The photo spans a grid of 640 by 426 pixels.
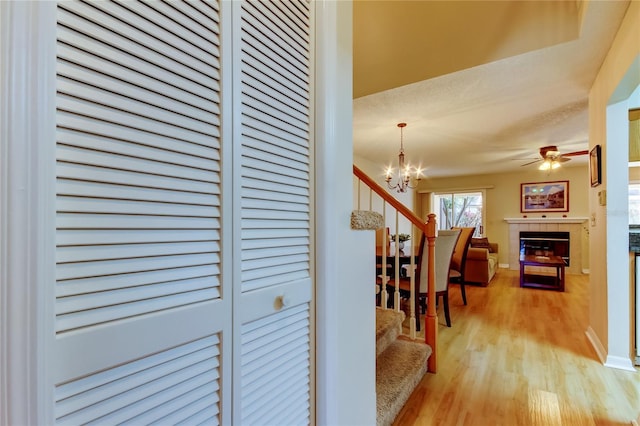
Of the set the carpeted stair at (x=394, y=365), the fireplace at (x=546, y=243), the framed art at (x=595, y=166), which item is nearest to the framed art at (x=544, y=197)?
the fireplace at (x=546, y=243)

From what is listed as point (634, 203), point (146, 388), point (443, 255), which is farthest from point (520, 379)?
point (634, 203)

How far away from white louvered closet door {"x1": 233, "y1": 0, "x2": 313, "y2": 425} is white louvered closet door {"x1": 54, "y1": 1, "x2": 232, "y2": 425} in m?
0.08

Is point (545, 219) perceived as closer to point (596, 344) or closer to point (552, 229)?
point (552, 229)

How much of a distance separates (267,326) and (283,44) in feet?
2.65

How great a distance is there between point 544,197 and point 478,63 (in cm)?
612

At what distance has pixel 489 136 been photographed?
4207mm

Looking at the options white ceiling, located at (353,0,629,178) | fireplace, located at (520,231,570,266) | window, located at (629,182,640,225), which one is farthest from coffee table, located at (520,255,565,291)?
white ceiling, located at (353,0,629,178)

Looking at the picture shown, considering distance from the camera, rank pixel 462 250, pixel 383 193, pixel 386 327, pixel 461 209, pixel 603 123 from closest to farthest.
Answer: pixel 386 327 < pixel 383 193 < pixel 603 123 < pixel 462 250 < pixel 461 209

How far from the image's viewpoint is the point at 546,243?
6684 mm

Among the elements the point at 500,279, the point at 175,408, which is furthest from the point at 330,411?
the point at 500,279

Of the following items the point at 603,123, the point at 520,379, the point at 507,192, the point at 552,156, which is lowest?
the point at 520,379

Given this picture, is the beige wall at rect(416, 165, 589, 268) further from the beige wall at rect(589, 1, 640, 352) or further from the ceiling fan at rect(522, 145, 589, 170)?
the beige wall at rect(589, 1, 640, 352)

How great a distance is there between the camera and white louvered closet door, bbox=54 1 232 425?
492 mm

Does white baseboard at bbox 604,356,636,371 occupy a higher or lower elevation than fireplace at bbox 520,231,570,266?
lower
